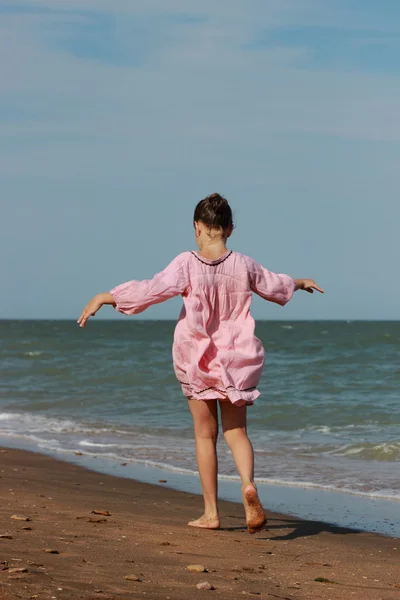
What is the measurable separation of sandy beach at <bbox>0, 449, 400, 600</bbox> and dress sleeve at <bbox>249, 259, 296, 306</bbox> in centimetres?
128

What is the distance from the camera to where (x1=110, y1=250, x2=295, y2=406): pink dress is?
465 cm

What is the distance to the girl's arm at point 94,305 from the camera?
14.6ft

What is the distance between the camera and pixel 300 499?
6.73m

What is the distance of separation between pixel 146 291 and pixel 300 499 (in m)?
2.79

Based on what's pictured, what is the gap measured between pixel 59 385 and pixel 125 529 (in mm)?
14320

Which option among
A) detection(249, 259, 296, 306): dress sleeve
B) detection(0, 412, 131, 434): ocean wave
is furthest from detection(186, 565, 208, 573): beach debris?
detection(0, 412, 131, 434): ocean wave

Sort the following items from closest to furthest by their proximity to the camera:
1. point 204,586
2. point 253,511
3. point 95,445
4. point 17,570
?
point 17,570 → point 204,586 → point 253,511 → point 95,445

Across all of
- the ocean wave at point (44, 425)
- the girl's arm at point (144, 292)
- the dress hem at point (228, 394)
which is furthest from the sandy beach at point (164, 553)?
the ocean wave at point (44, 425)

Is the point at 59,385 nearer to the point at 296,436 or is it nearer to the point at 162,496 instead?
the point at 296,436

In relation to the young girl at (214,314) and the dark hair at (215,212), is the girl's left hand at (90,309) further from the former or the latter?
the dark hair at (215,212)

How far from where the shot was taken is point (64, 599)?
2.88 metres

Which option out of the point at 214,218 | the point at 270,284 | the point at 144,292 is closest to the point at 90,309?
the point at 144,292

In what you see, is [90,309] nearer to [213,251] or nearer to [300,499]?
[213,251]

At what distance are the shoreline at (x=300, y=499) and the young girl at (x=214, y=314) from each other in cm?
145
